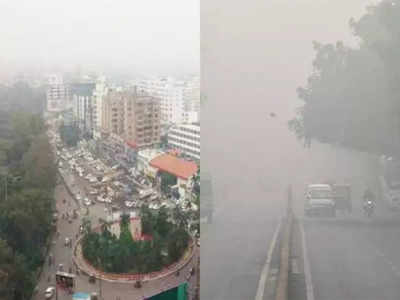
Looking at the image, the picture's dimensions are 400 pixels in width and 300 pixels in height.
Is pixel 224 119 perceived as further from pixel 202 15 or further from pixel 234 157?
pixel 202 15

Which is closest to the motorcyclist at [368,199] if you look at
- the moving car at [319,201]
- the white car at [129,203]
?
the moving car at [319,201]

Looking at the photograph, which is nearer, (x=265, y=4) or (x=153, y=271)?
(x=265, y=4)

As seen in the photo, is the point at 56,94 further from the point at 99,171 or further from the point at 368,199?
the point at 368,199

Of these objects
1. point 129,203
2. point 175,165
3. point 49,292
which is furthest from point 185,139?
point 49,292

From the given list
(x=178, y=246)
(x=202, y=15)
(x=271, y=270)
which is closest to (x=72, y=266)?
(x=178, y=246)

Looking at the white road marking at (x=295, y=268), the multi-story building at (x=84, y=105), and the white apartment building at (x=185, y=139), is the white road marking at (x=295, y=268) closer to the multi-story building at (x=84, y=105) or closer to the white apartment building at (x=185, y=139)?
the white apartment building at (x=185, y=139)
